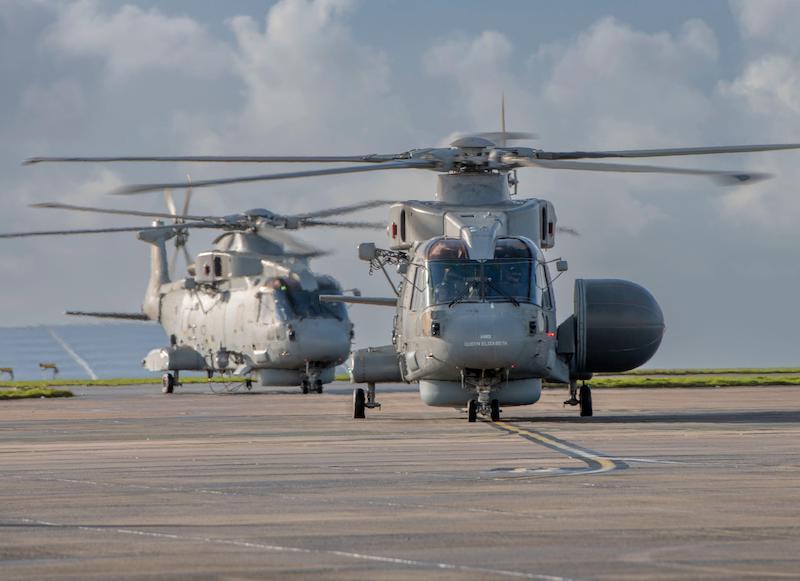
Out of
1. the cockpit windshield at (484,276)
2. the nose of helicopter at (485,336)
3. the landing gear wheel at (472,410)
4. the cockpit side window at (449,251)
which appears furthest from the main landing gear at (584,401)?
the cockpit side window at (449,251)

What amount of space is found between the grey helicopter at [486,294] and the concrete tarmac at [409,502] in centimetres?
138

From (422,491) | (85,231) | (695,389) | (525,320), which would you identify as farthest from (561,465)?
(85,231)

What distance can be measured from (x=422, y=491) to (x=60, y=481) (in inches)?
150

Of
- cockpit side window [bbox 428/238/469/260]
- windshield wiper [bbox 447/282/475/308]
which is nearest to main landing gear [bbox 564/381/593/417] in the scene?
windshield wiper [bbox 447/282/475/308]

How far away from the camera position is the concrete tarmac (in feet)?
28.7

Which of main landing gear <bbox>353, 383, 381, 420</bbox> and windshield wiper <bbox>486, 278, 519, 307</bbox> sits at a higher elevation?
windshield wiper <bbox>486, 278, 519, 307</bbox>

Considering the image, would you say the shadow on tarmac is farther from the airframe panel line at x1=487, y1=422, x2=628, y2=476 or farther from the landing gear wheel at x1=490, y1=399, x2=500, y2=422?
the airframe panel line at x1=487, y1=422, x2=628, y2=476

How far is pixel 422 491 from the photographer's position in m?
13.1

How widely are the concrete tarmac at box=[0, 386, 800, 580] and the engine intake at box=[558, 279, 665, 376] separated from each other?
3324 mm

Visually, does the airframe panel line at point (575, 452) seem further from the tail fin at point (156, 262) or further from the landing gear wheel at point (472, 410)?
the tail fin at point (156, 262)

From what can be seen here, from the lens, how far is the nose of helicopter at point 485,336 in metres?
25.2

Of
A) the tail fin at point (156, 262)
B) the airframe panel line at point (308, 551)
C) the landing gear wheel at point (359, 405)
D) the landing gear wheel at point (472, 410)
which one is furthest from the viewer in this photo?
the tail fin at point (156, 262)

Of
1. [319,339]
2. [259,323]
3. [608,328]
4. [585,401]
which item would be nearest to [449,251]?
[608,328]

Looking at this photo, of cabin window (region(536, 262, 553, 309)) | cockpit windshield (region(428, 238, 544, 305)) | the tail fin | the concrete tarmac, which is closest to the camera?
the concrete tarmac
